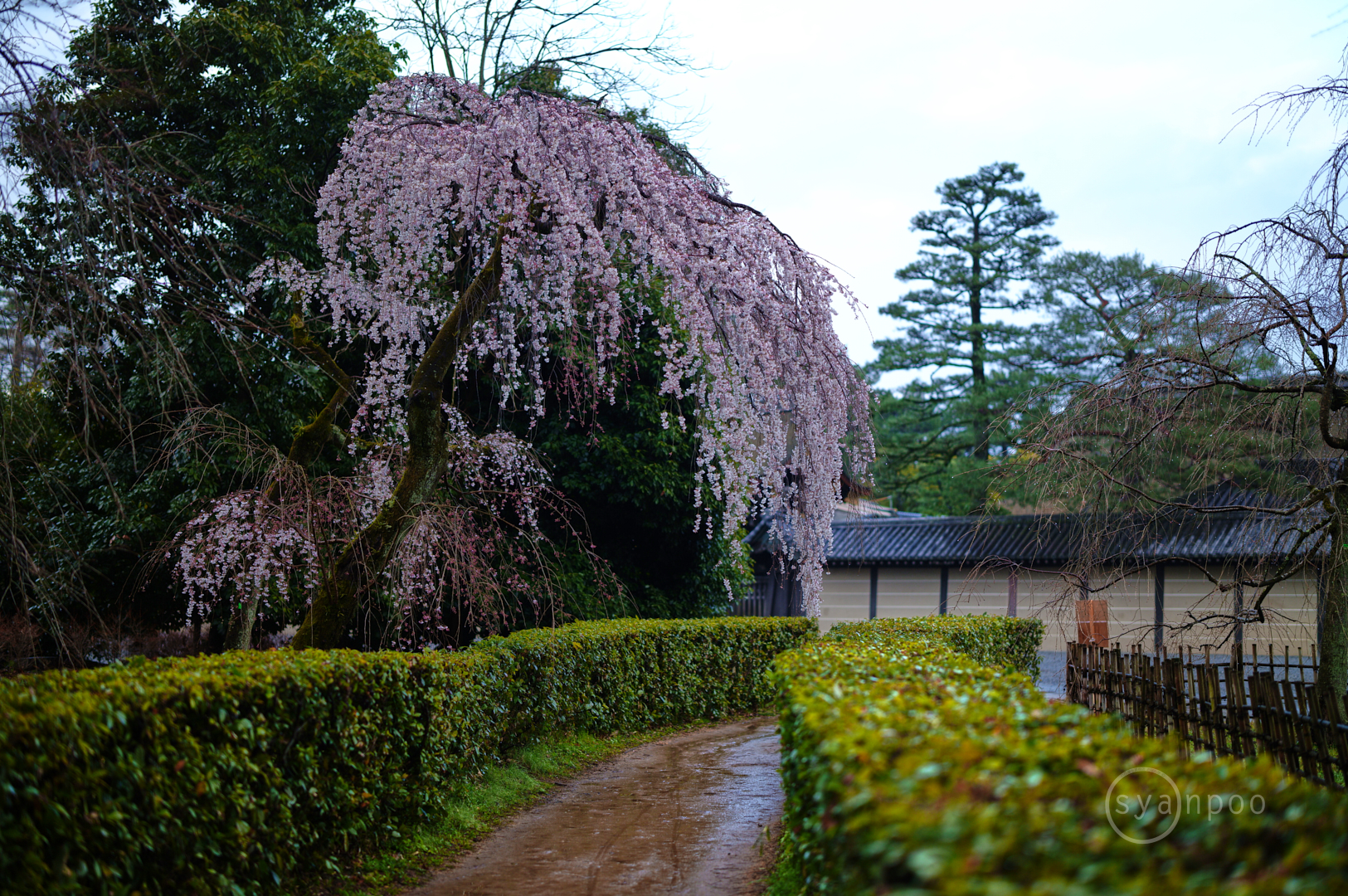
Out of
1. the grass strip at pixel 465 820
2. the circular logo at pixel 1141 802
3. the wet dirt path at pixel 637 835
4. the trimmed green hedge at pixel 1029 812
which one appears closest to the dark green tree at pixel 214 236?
the grass strip at pixel 465 820

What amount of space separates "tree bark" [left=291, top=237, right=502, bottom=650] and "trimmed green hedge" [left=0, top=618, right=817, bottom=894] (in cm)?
112

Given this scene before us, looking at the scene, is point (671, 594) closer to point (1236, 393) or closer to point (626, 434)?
point (626, 434)

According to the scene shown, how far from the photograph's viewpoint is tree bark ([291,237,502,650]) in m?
7.45

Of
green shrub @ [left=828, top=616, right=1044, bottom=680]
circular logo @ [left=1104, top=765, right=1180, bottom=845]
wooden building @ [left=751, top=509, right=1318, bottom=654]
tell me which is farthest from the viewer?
wooden building @ [left=751, top=509, right=1318, bottom=654]

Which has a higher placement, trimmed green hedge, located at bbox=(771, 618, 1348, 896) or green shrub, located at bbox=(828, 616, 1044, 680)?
trimmed green hedge, located at bbox=(771, 618, 1348, 896)

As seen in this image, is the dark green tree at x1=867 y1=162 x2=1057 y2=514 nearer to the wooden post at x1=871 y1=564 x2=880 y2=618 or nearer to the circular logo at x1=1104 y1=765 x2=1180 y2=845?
the wooden post at x1=871 y1=564 x2=880 y2=618

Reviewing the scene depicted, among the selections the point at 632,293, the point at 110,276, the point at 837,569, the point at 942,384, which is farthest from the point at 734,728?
the point at 942,384

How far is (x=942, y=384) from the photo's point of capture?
2659 cm

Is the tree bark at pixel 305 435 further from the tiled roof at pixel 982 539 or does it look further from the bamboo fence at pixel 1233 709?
the tiled roof at pixel 982 539

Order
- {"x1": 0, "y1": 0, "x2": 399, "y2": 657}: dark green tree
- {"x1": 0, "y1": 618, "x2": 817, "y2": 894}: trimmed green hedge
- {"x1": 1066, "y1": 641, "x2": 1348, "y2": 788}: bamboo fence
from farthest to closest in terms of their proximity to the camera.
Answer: {"x1": 0, "y1": 0, "x2": 399, "y2": 657}: dark green tree
{"x1": 1066, "y1": 641, "x2": 1348, "y2": 788}: bamboo fence
{"x1": 0, "y1": 618, "x2": 817, "y2": 894}: trimmed green hedge

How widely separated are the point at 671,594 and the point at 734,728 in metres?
3.91

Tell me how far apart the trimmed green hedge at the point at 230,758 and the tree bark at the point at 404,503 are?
112 cm

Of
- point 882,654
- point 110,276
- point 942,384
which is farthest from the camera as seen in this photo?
point 942,384

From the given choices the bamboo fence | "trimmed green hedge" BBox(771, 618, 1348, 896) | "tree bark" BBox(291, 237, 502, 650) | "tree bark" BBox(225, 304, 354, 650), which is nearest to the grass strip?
"tree bark" BBox(291, 237, 502, 650)
